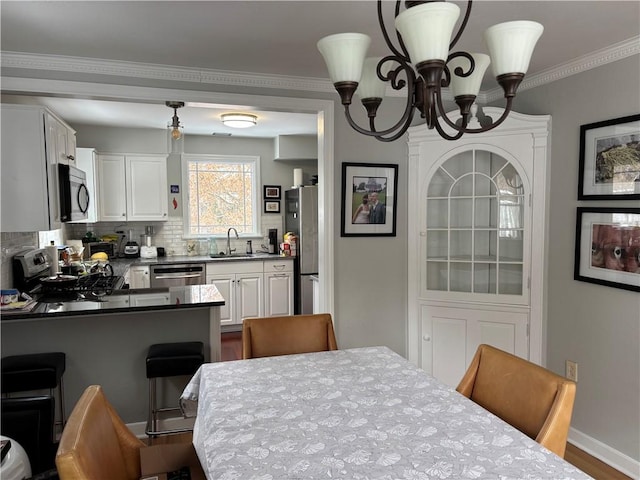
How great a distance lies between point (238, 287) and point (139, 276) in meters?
1.08

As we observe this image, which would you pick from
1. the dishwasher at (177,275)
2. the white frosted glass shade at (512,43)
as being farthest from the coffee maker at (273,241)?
the white frosted glass shade at (512,43)

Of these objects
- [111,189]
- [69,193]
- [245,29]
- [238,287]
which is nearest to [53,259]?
[69,193]

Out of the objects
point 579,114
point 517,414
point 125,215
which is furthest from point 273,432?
point 125,215

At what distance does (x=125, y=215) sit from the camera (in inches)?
207

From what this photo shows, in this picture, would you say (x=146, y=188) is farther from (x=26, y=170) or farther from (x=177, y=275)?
(x=26, y=170)

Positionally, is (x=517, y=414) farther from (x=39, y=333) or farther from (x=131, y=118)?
(x=131, y=118)

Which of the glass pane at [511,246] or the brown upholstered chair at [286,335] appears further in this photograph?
the glass pane at [511,246]

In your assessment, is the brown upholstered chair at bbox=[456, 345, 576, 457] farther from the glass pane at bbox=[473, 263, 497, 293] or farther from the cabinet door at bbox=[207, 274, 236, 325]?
the cabinet door at bbox=[207, 274, 236, 325]

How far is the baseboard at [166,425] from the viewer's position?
9.55 ft

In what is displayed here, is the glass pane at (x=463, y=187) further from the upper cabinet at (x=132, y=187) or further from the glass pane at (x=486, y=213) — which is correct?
the upper cabinet at (x=132, y=187)

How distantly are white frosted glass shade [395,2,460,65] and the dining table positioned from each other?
107 centimetres

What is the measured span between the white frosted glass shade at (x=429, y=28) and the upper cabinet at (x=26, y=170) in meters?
2.46

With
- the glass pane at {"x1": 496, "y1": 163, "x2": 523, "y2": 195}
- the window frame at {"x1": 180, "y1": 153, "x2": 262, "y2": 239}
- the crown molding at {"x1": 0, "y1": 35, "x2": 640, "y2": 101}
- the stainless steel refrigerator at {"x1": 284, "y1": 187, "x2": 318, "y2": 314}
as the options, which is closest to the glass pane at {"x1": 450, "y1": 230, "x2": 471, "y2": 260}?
the glass pane at {"x1": 496, "y1": 163, "x2": 523, "y2": 195}

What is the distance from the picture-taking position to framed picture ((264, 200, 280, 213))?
6.08 meters
